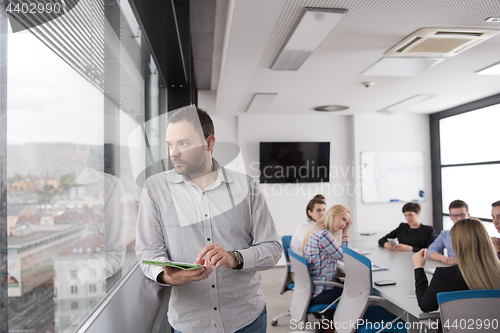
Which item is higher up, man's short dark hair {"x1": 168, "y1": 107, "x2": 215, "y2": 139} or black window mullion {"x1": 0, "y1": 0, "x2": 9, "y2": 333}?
man's short dark hair {"x1": 168, "y1": 107, "x2": 215, "y2": 139}

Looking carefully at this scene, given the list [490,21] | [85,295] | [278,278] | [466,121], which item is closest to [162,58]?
[85,295]

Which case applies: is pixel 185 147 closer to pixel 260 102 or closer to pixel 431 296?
pixel 431 296

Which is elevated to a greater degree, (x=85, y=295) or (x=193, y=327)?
(x=85, y=295)

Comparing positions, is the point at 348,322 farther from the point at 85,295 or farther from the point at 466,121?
the point at 466,121

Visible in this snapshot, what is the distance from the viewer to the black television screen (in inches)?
243

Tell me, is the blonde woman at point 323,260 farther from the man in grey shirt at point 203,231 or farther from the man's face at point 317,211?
the man in grey shirt at point 203,231

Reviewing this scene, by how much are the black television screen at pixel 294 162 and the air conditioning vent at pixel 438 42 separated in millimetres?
3239

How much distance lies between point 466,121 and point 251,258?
19.2ft

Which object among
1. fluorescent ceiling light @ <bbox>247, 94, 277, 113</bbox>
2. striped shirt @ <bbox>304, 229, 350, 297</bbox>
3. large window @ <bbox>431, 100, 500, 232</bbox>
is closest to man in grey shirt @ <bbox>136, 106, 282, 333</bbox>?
striped shirt @ <bbox>304, 229, 350, 297</bbox>

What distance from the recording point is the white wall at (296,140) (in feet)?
20.5

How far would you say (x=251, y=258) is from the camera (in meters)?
1.33

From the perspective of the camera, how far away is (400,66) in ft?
11.5

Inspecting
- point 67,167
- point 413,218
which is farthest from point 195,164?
point 413,218

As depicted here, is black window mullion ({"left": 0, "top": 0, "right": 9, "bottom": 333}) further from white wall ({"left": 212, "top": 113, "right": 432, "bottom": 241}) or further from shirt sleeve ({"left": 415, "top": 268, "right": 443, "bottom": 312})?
white wall ({"left": 212, "top": 113, "right": 432, "bottom": 241})
